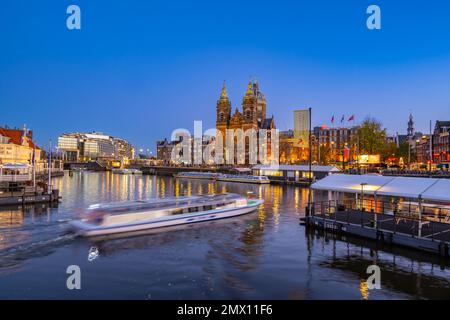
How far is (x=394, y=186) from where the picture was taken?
33.7 m

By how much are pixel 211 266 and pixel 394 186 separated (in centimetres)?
1937

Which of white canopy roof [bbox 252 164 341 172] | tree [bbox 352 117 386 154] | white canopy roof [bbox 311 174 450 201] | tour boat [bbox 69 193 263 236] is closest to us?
white canopy roof [bbox 311 174 450 201]

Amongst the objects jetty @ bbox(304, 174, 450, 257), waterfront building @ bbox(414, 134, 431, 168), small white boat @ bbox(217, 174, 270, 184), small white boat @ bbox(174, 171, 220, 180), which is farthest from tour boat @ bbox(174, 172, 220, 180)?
jetty @ bbox(304, 174, 450, 257)

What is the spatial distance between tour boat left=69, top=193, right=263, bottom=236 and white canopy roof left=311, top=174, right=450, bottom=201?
10.9m

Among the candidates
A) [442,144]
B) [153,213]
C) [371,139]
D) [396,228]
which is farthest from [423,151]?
[153,213]

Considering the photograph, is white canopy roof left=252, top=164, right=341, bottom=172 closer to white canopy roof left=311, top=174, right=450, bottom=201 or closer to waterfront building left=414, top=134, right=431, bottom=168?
waterfront building left=414, top=134, right=431, bottom=168

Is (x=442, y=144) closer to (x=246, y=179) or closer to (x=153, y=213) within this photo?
(x=246, y=179)

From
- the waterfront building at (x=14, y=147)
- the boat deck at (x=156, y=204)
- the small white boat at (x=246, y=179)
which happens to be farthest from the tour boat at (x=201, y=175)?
the boat deck at (x=156, y=204)

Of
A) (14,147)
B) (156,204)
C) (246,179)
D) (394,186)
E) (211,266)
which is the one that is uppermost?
(14,147)

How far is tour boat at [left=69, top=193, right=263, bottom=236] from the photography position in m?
33.5

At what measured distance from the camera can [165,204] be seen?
39.7m

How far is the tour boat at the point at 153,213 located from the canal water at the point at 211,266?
1.68 metres
